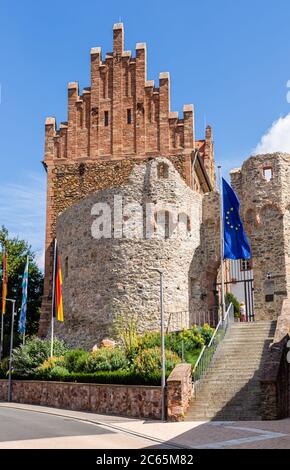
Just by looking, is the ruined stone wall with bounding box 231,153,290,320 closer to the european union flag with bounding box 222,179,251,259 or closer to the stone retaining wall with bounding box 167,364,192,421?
the european union flag with bounding box 222,179,251,259

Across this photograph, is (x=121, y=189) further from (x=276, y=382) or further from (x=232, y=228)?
(x=276, y=382)

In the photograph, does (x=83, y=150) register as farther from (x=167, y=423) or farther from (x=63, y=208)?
(x=167, y=423)

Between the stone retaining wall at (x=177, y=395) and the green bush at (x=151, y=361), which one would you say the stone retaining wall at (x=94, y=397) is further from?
the green bush at (x=151, y=361)

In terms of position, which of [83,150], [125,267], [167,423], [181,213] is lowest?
[167,423]

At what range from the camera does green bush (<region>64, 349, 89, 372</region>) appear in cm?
2575

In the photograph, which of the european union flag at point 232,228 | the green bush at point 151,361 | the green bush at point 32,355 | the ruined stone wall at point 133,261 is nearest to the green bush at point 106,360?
the green bush at point 151,361

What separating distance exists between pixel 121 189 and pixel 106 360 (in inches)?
363

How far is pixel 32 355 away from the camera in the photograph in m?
29.4

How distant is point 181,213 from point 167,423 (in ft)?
45.0

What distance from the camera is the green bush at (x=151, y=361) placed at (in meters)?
22.0

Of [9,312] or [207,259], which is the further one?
[9,312]

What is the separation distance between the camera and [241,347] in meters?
24.0

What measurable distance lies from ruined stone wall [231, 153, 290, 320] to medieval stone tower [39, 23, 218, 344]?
2341 mm
